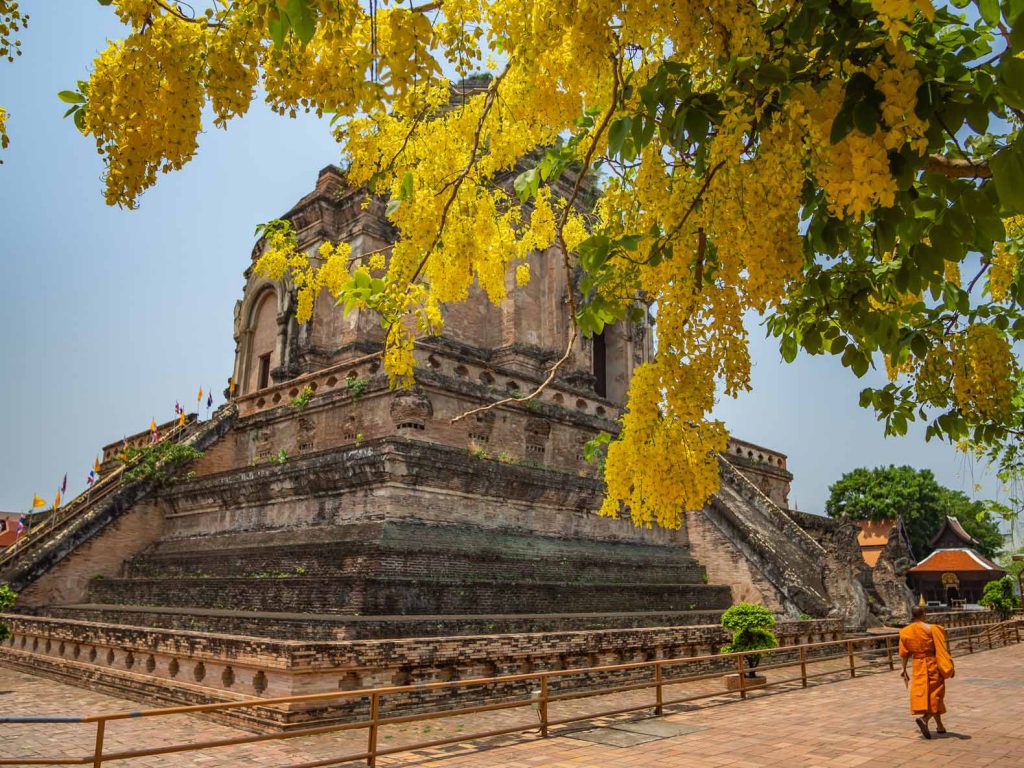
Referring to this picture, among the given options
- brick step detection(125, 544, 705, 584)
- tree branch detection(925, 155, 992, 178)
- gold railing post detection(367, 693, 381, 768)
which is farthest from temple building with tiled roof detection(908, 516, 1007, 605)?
tree branch detection(925, 155, 992, 178)

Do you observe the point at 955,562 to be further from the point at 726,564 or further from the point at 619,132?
the point at 619,132

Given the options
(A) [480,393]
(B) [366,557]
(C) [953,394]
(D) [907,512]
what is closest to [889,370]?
(C) [953,394]

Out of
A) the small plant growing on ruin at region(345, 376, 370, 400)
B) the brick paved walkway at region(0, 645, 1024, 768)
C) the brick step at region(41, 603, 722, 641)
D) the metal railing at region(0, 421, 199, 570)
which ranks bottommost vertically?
the brick paved walkway at region(0, 645, 1024, 768)

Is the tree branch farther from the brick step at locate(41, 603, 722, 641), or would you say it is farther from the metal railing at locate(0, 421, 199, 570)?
the metal railing at locate(0, 421, 199, 570)

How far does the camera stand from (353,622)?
29.1 ft

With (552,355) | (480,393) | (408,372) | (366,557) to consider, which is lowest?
(366,557)

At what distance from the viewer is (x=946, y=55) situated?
12.5ft

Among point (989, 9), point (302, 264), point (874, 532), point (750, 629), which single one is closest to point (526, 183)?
point (989, 9)

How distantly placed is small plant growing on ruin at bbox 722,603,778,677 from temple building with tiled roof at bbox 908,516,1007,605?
86.9 feet

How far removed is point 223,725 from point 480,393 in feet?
29.4

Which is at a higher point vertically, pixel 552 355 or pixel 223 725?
pixel 552 355

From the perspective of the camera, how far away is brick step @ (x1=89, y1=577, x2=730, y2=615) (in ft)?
33.3

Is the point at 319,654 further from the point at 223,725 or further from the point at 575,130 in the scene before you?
the point at 575,130

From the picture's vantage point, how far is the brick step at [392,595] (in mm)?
10156
